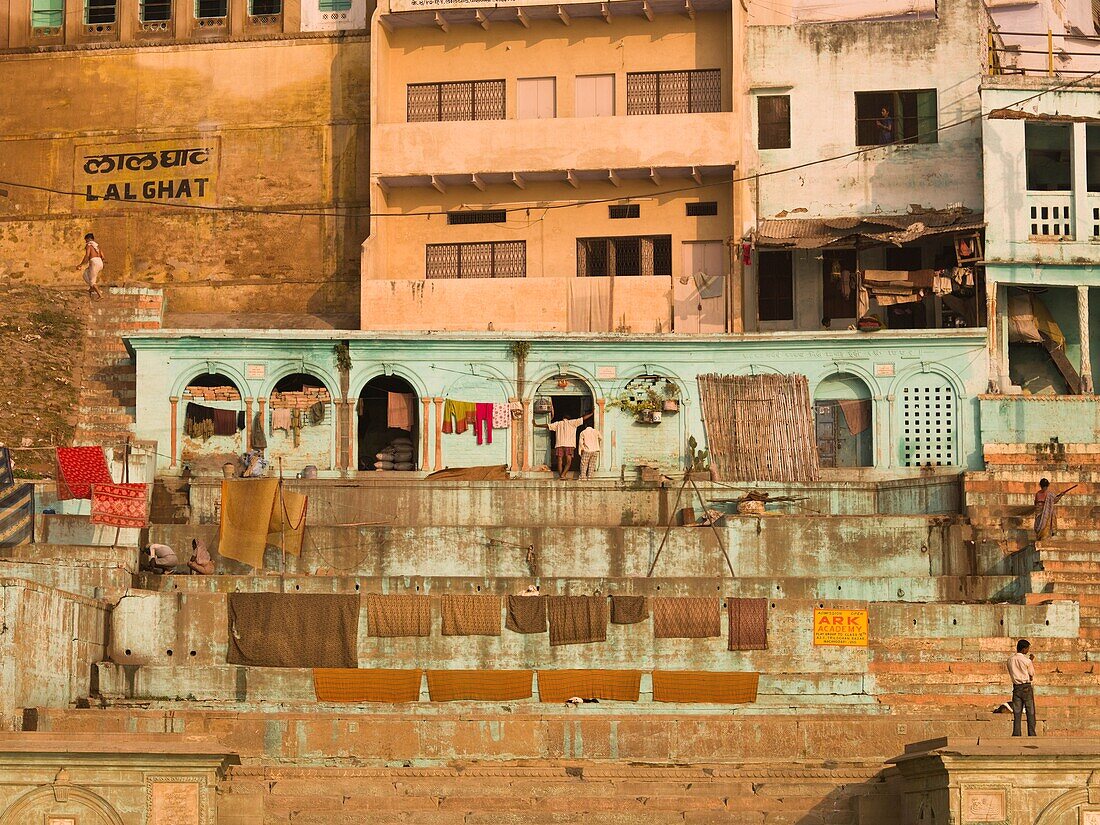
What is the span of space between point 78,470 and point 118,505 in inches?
37.7

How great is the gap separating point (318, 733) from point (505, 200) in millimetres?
16115

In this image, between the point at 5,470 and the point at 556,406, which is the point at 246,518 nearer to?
the point at 5,470

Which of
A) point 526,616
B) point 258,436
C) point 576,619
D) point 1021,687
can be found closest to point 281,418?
point 258,436

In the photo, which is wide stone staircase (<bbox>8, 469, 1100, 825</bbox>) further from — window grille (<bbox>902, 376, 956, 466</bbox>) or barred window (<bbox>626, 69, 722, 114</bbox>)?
barred window (<bbox>626, 69, 722, 114</bbox>)

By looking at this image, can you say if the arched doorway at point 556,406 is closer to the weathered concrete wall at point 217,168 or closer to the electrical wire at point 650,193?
the electrical wire at point 650,193

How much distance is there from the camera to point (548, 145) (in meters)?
40.7

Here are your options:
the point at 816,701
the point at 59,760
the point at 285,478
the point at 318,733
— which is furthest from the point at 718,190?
the point at 59,760

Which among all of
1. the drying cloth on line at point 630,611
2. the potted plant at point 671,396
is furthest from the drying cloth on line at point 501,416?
the drying cloth on line at point 630,611

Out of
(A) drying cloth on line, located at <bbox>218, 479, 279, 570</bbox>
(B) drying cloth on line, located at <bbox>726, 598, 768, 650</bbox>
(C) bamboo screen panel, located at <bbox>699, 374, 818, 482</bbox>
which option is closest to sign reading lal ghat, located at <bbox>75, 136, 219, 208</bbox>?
(A) drying cloth on line, located at <bbox>218, 479, 279, 570</bbox>

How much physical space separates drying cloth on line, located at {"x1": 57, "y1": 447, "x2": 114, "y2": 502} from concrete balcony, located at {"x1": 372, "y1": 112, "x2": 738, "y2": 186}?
33.3 feet

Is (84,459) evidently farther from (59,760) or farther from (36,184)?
(36,184)

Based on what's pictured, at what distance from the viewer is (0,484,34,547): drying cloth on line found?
31797mm

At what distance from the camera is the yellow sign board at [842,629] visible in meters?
30.2

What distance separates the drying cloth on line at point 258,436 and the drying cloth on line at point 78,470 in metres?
4.12
